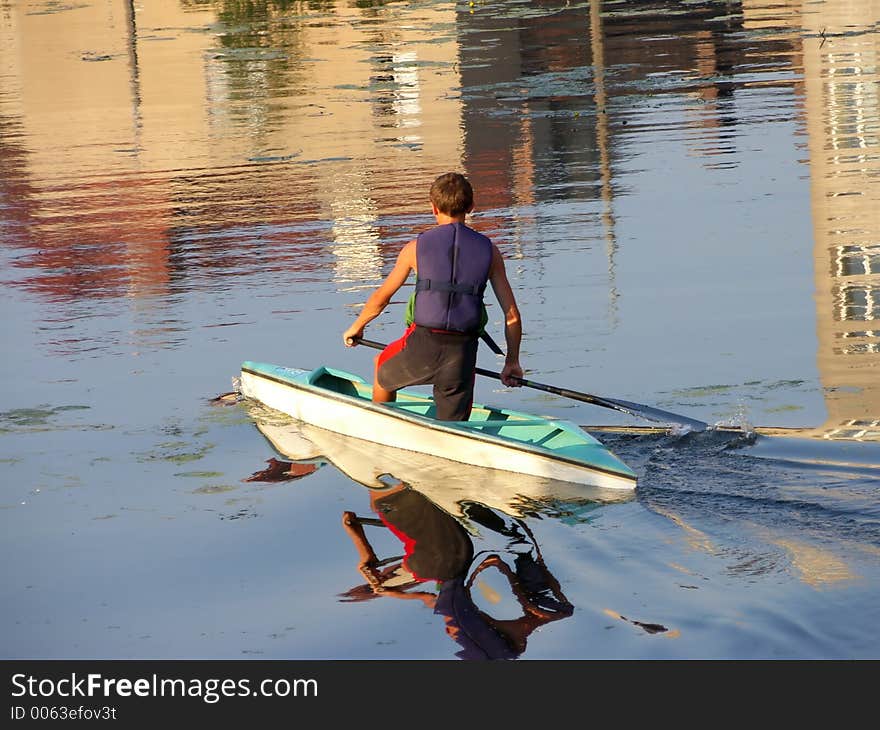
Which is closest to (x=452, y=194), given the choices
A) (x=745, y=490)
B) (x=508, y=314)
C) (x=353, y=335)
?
(x=508, y=314)

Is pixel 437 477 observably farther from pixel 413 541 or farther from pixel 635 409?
pixel 635 409

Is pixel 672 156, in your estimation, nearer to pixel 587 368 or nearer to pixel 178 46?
pixel 587 368

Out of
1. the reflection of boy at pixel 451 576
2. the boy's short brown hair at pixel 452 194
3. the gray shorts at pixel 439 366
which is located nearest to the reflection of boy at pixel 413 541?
the reflection of boy at pixel 451 576

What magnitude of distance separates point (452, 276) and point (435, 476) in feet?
3.84

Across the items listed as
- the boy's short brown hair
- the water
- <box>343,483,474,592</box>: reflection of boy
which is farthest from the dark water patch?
Answer: the boy's short brown hair

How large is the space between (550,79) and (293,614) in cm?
2298

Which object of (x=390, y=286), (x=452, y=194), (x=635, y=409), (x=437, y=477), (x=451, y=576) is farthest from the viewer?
(x=635, y=409)

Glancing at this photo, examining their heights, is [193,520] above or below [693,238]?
below

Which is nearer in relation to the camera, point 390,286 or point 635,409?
point 390,286

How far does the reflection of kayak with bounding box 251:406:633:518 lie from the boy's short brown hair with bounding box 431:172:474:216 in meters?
1.54

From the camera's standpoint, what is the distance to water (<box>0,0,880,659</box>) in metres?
7.26

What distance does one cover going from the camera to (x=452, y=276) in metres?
9.29

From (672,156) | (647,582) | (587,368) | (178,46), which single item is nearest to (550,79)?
(672,156)
